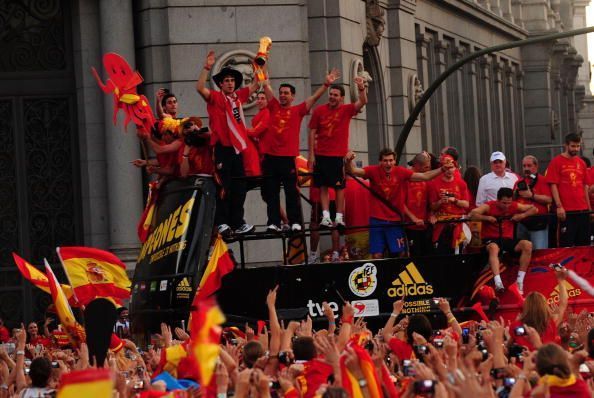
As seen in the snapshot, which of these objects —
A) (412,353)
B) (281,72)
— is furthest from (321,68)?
(412,353)

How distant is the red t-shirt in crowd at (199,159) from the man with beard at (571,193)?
12.9ft

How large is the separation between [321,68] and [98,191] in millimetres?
4778

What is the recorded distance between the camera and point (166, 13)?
2812 centimetres

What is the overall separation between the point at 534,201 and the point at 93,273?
5.37m

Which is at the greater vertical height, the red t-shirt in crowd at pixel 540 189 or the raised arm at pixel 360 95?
the raised arm at pixel 360 95

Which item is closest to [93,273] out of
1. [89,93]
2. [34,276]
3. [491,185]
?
[34,276]

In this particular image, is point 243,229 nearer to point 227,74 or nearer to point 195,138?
point 195,138

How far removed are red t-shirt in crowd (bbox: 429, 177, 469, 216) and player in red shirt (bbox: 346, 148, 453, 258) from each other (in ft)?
1.22

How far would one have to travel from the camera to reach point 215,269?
1750cm

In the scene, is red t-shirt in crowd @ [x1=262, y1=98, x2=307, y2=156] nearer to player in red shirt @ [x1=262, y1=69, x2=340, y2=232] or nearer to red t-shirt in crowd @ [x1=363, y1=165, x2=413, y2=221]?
player in red shirt @ [x1=262, y1=69, x2=340, y2=232]

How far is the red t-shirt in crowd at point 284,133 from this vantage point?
739 inches

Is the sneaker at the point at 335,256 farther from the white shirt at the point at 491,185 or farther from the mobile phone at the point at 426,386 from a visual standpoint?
the mobile phone at the point at 426,386

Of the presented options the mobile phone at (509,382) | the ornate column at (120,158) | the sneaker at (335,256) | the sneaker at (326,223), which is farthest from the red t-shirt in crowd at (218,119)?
the ornate column at (120,158)

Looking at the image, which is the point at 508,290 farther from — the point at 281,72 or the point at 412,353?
the point at 281,72
